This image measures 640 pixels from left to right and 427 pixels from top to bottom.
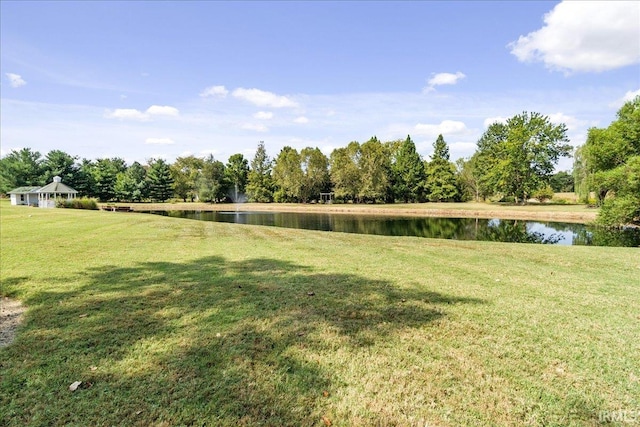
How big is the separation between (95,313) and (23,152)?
7043 cm

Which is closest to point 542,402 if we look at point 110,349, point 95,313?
point 110,349

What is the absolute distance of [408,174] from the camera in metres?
62.4

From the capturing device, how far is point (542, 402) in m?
2.68

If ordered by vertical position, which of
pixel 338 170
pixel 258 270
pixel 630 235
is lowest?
pixel 630 235

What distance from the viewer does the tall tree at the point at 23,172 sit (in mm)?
54938

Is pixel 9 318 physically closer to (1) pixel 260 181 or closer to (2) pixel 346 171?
(2) pixel 346 171

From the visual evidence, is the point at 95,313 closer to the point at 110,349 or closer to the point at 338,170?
the point at 110,349

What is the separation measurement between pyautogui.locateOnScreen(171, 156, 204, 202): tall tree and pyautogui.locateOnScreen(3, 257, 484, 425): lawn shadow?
2760 inches

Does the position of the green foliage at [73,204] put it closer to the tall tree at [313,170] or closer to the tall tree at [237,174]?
the tall tree at [313,170]

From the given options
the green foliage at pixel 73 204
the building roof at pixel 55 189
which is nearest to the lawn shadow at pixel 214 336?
the green foliage at pixel 73 204

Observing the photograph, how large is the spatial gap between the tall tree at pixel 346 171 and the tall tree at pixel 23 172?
1892 inches

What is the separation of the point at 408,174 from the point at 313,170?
17461 mm

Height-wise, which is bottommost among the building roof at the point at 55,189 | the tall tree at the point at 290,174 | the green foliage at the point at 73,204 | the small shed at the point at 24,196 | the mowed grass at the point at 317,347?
the mowed grass at the point at 317,347

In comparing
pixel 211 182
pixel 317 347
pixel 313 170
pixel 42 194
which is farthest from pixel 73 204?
pixel 317 347
